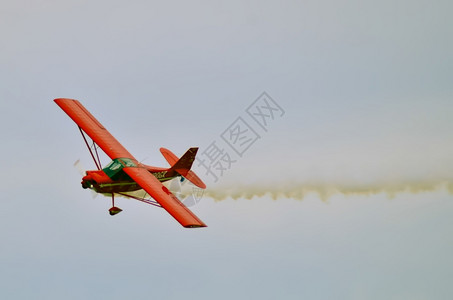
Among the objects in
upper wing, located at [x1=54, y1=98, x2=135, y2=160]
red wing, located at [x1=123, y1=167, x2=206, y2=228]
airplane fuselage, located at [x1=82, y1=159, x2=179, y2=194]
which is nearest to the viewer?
red wing, located at [x1=123, y1=167, x2=206, y2=228]

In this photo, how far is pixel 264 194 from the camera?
4841cm

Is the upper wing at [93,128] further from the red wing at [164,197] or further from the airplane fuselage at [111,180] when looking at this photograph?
the red wing at [164,197]

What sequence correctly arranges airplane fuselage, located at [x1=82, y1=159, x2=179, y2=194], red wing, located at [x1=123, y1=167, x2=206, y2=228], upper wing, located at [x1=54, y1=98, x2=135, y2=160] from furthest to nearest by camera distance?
upper wing, located at [x1=54, y1=98, x2=135, y2=160], airplane fuselage, located at [x1=82, y1=159, x2=179, y2=194], red wing, located at [x1=123, y1=167, x2=206, y2=228]

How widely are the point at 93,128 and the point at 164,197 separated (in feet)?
27.1

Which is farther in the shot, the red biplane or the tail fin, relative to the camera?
the tail fin

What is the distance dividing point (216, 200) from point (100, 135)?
7.34 m

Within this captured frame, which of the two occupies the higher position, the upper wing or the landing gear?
the upper wing

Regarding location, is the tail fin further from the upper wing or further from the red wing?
the upper wing

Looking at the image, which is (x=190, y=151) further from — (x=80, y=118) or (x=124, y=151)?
(x=80, y=118)

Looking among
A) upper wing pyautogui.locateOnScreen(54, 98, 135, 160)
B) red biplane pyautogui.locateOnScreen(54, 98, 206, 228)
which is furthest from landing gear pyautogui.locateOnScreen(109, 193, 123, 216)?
upper wing pyautogui.locateOnScreen(54, 98, 135, 160)

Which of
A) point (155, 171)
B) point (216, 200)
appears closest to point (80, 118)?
point (155, 171)

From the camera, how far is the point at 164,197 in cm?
4247

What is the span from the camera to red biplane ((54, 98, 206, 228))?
1671 inches

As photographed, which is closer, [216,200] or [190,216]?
[190,216]
